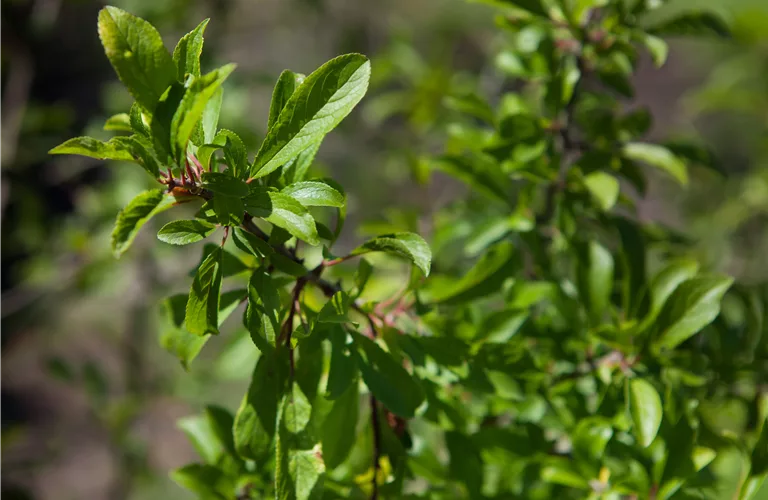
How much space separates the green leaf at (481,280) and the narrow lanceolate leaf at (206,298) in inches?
12.0

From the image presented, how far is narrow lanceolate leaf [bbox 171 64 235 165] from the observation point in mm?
531

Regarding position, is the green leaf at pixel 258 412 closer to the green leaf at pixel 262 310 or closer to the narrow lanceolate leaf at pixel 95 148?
the green leaf at pixel 262 310

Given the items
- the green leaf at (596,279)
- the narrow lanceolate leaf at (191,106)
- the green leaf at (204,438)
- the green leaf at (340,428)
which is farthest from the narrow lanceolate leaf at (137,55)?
the green leaf at (596,279)

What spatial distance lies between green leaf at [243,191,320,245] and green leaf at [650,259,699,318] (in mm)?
497

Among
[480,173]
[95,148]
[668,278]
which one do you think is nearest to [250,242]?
[95,148]

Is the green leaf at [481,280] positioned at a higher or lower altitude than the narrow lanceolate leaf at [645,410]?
higher

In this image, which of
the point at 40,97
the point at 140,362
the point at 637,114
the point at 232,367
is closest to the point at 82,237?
the point at 140,362

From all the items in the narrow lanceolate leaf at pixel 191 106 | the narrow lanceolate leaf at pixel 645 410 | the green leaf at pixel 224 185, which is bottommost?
the narrow lanceolate leaf at pixel 645 410

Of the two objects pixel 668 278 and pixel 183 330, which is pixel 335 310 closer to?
pixel 183 330

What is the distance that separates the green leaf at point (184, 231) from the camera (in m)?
0.60

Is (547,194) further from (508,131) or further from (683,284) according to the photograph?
(683,284)

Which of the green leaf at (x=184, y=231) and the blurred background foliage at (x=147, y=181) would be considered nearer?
the green leaf at (x=184, y=231)

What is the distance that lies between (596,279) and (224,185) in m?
0.54

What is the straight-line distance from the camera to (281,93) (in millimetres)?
627
